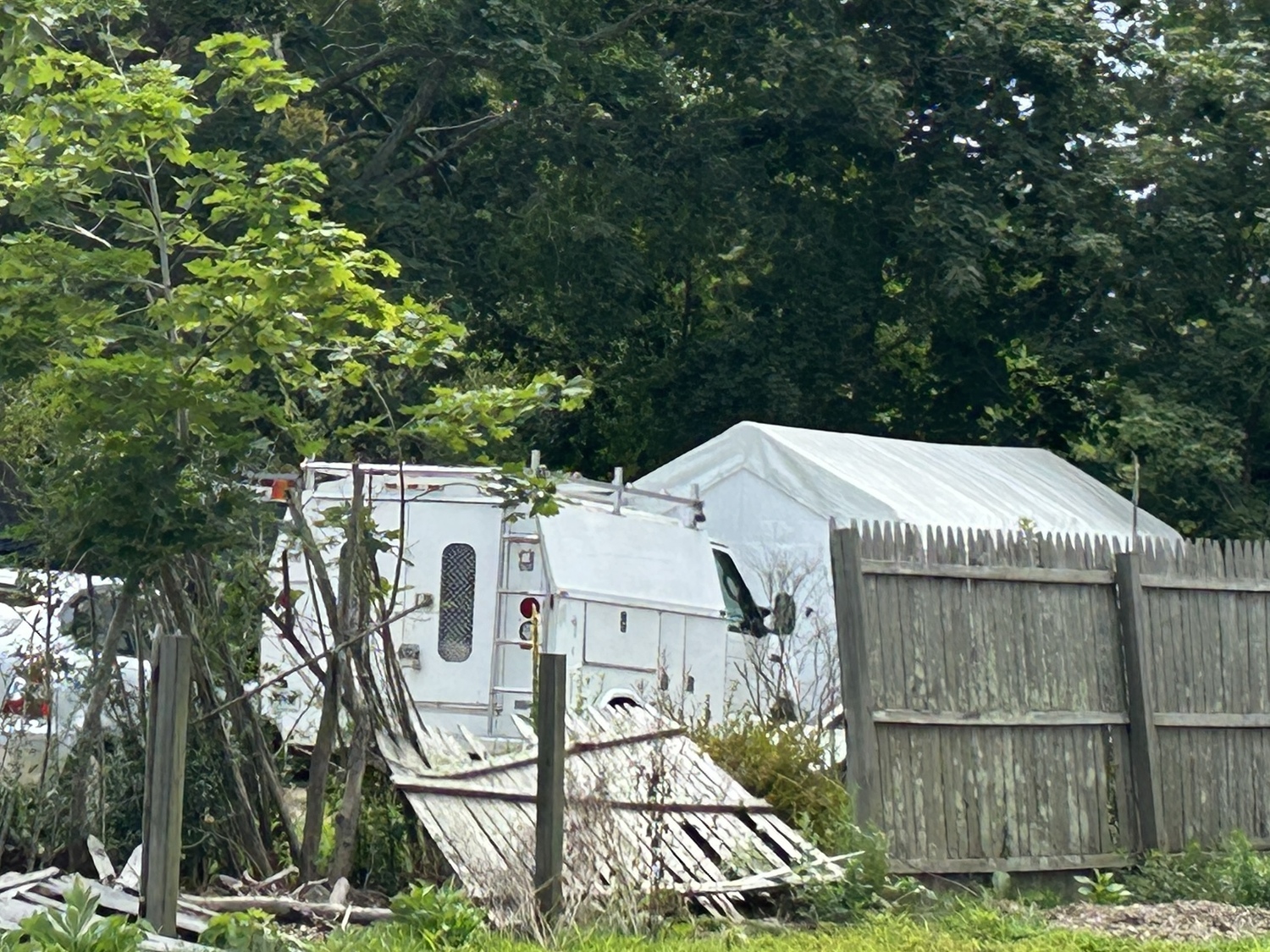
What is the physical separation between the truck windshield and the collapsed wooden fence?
5477 millimetres

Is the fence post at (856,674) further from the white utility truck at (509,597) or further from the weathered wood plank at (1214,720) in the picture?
the white utility truck at (509,597)

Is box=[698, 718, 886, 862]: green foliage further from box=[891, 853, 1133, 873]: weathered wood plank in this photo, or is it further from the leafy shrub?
the leafy shrub

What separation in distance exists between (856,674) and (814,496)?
23.1 feet

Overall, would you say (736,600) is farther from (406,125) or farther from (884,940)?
(406,125)

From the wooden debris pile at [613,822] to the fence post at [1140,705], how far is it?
7.71ft

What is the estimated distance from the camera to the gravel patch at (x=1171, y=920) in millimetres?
8133

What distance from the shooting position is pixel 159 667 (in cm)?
661

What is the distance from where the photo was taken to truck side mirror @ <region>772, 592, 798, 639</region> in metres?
11.9

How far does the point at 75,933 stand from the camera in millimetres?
5945

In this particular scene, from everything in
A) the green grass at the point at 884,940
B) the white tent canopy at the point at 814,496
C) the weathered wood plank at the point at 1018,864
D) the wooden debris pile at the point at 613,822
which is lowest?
the green grass at the point at 884,940

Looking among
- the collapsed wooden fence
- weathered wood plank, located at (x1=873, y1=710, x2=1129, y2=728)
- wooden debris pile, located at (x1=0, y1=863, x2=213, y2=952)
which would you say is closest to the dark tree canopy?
the collapsed wooden fence

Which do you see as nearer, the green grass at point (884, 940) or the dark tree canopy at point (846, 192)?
the green grass at point (884, 940)

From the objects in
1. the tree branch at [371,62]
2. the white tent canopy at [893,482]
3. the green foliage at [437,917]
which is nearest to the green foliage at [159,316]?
the green foliage at [437,917]

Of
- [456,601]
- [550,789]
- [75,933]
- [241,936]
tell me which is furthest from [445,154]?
[75,933]
